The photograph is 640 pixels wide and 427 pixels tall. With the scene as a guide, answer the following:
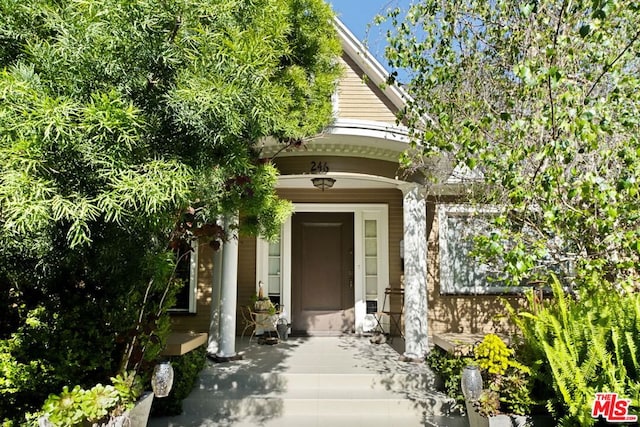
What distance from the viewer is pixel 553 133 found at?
119 inches

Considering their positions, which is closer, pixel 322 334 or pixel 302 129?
pixel 302 129

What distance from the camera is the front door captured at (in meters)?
7.31

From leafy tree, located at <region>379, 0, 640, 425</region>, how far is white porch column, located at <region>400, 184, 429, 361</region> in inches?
31.1

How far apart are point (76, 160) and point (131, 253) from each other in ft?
2.96

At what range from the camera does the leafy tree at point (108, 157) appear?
204 cm

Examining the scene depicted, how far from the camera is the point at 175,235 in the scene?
3348mm

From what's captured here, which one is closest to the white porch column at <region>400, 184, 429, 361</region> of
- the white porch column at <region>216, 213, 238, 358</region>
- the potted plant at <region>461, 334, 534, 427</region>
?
the potted plant at <region>461, 334, 534, 427</region>

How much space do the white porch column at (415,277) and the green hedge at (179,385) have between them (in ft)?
9.24

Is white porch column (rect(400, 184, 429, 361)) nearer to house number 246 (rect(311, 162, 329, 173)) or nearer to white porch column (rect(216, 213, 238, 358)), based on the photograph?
house number 246 (rect(311, 162, 329, 173))

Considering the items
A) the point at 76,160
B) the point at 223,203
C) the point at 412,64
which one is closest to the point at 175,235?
the point at 223,203

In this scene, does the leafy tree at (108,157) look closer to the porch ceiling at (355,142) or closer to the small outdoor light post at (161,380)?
the small outdoor light post at (161,380)

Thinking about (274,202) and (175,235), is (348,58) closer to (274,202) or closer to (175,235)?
(274,202)

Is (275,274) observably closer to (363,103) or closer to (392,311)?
(392,311)

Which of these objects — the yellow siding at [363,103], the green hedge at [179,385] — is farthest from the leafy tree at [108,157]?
the yellow siding at [363,103]
